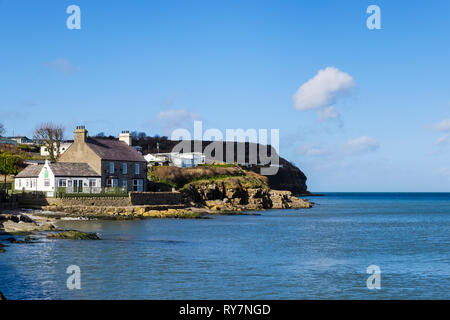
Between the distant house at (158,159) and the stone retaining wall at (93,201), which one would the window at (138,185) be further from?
the distant house at (158,159)

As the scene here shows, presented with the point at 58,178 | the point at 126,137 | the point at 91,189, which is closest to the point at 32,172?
the point at 58,178

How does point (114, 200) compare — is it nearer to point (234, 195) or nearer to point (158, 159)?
point (234, 195)

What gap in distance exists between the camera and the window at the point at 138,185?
74706 millimetres

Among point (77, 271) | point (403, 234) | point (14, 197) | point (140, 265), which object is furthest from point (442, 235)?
point (14, 197)

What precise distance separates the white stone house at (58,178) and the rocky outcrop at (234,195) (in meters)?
17.0

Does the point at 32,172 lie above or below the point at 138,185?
above

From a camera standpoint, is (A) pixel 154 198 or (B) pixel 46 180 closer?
(B) pixel 46 180

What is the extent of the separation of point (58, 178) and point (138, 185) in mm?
12802

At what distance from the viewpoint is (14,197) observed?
59750mm

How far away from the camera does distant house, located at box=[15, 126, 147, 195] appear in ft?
216

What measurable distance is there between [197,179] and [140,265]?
6228 cm

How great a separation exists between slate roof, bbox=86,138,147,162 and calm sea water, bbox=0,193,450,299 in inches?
900

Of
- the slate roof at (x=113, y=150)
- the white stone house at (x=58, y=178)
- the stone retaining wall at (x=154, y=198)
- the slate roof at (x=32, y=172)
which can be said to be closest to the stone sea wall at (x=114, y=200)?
the stone retaining wall at (x=154, y=198)

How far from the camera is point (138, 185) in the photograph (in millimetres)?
75125
